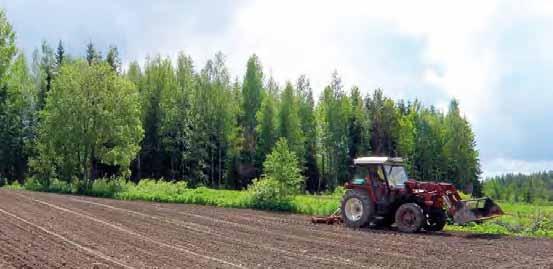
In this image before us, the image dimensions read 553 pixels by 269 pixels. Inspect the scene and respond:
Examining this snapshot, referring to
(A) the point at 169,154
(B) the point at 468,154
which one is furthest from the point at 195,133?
(B) the point at 468,154

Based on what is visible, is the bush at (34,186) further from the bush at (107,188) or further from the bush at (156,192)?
the bush at (156,192)

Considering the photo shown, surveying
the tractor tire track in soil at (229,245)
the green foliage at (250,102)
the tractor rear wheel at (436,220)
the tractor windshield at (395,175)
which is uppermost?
the green foliage at (250,102)

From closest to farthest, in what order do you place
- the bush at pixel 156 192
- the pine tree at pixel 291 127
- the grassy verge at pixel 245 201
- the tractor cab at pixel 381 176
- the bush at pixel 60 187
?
the grassy verge at pixel 245 201 < the tractor cab at pixel 381 176 < the bush at pixel 156 192 < the bush at pixel 60 187 < the pine tree at pixel 291 127

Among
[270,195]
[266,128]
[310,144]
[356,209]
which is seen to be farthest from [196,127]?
[356,209]

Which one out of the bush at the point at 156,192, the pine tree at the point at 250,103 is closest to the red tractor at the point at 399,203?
the bush at the point at 156,192

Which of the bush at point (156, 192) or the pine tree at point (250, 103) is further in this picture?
the pine tree at point (250, 103)

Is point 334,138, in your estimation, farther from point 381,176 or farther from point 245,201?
point 381,176

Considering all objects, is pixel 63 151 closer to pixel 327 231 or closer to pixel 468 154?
pixel 327 231

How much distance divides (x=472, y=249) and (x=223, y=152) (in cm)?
4628

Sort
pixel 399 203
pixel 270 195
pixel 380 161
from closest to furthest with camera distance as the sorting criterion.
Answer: pixel 399 203 → pixel 380 161 → pixel 270 195

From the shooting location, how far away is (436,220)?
18.1 m

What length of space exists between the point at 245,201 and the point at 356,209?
30.9 feet

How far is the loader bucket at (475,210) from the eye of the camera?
1711 cm

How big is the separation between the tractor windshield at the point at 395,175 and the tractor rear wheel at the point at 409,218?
120cm
